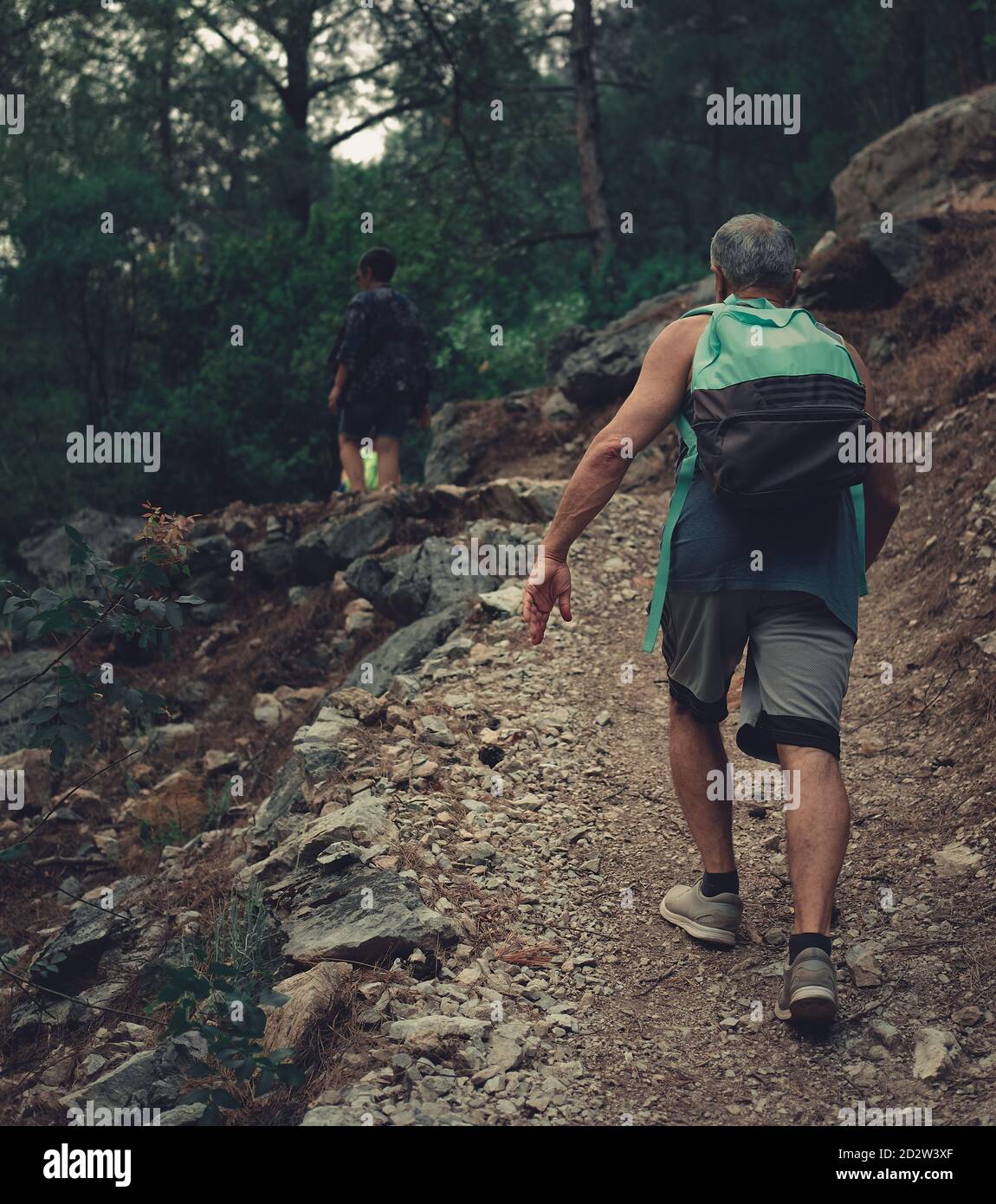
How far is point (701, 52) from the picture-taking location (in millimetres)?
16938

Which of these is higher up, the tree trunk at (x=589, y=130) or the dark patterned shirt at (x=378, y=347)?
the tree trunk at (x=589, y=130)

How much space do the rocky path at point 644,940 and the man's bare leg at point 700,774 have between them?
13.5 inches

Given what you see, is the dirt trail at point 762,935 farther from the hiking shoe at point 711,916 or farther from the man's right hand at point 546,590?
the man's right hand at point 546,590

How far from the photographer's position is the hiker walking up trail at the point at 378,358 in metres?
8.35

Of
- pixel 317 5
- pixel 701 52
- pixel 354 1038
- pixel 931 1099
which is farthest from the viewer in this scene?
pixel 701 52

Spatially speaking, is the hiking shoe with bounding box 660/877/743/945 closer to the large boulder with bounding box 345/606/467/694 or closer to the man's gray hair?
the man's gray hair

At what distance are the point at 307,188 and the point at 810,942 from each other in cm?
1463

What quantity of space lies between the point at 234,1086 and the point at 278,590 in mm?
5939

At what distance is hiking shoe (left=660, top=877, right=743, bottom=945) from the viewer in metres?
3.29

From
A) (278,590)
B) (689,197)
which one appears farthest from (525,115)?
(278,590)

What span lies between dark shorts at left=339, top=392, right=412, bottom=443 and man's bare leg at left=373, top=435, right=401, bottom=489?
7 cm

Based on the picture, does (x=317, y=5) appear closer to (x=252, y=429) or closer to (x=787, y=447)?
(x=252, y=429)

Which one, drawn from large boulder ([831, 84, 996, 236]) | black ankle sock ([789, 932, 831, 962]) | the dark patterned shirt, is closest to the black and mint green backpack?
black ankle sock ([789, 932, 831, 962])

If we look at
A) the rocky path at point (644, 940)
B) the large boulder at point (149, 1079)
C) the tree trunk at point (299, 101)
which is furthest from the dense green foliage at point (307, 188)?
the large boulder at point (149, 1079)
